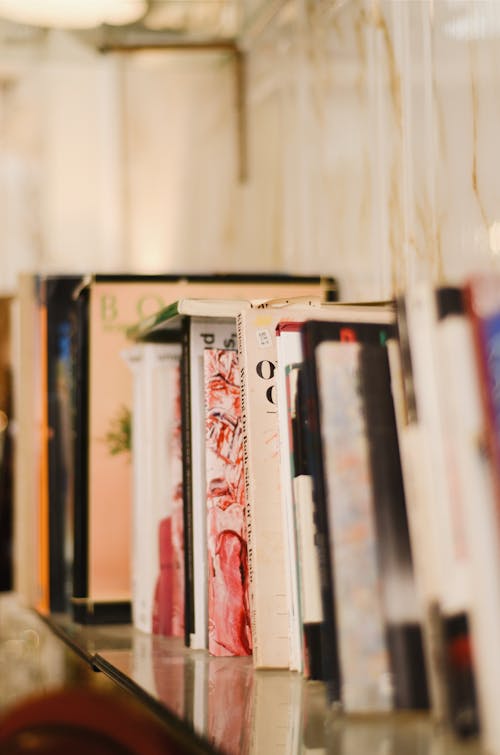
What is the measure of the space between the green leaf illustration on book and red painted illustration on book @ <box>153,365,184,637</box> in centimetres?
22

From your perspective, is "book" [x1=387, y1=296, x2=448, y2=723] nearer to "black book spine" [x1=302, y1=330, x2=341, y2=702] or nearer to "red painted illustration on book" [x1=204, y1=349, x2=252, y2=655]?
"black book spine" [x1=302, y1=330, x2=341, y2=702]

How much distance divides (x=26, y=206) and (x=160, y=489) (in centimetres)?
238

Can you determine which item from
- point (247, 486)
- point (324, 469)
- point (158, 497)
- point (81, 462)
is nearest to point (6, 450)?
point (81, 462)

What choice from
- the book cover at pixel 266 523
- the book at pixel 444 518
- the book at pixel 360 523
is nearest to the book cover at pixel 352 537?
the book at pixel 360 523

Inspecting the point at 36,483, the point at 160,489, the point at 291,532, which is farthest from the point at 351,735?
the point at 36,483

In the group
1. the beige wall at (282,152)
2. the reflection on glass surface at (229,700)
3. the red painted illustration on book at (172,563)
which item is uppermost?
the beige wall at (282,152)

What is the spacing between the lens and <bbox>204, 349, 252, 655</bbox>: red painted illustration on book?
4.02ft

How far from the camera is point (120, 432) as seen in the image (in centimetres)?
168

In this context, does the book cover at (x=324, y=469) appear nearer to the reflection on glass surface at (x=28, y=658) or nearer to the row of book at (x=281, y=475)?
the row of book at (x=281, y=475)

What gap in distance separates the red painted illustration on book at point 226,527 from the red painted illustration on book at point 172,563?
158mm

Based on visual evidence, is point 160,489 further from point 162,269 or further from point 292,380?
point 162,269

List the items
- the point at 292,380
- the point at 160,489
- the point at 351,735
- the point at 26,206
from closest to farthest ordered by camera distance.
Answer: the point at 351,735 < the point at 292,380 < the point at 160,489 < the point at 26,206

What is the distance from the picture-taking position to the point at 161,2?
2850mm

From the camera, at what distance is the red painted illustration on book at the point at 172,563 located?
1.42 meters
